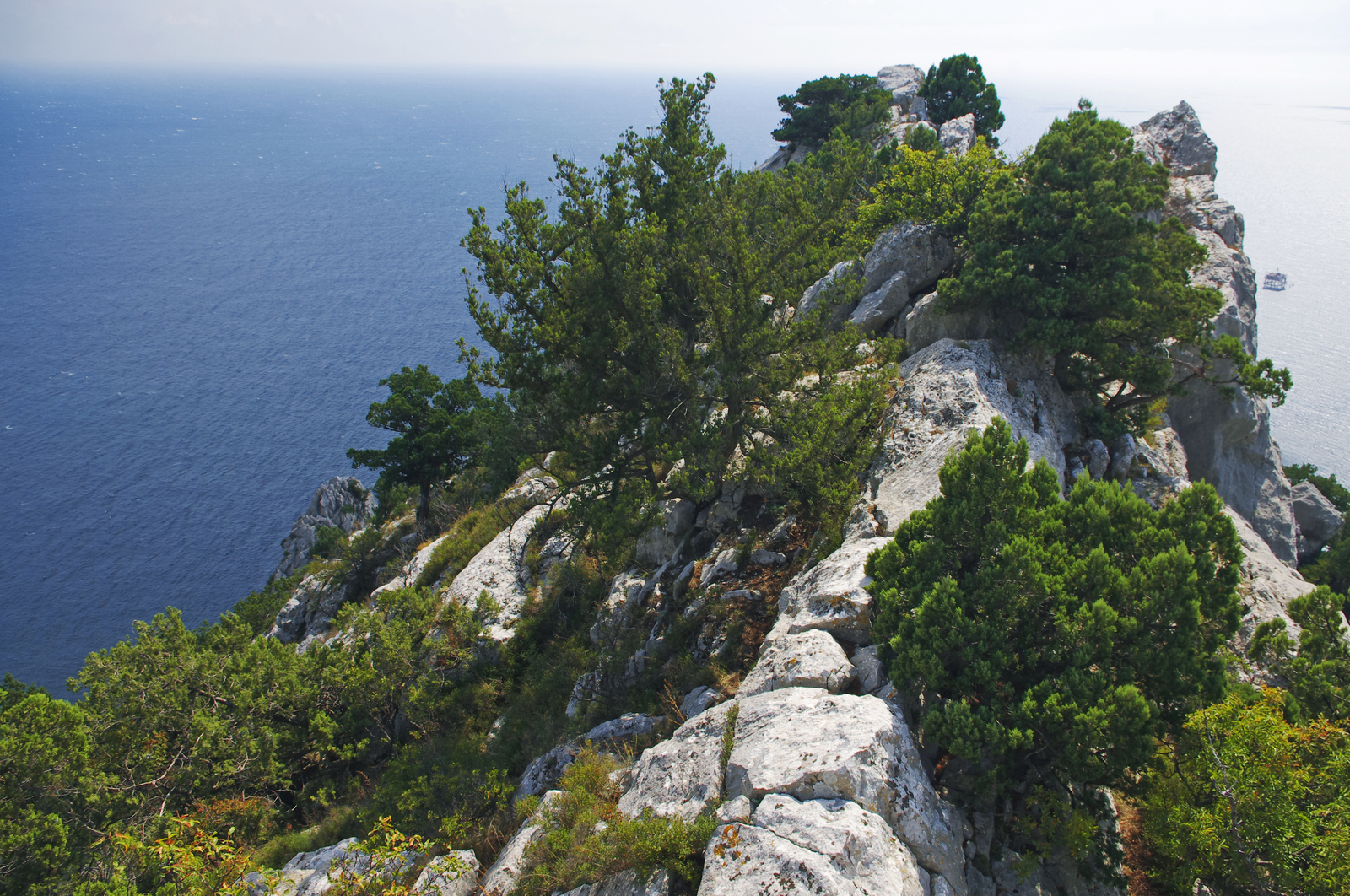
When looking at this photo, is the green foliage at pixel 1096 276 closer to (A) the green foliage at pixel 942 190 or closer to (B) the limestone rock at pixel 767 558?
(A) the green foliage at pixel 942 190

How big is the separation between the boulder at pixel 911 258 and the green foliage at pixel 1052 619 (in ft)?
45.9

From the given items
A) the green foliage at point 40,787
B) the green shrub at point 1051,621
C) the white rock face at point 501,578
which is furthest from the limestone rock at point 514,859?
the green foliage at point 40,787

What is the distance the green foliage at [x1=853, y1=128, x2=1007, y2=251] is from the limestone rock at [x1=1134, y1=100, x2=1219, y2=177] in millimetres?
16626

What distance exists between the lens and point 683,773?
10734mm

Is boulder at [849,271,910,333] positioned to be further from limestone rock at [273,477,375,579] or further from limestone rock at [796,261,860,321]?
limestone rock at [273,477,375,579]

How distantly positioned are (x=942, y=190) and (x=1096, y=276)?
6806 mm

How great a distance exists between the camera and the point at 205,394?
318 feet

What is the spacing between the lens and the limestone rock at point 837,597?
1219 centimetres

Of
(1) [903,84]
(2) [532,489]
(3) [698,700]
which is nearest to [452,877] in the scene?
(3) [698,700]

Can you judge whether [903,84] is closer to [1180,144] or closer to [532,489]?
[1180,144]

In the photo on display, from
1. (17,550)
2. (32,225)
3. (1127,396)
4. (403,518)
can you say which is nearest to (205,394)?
(17,550)


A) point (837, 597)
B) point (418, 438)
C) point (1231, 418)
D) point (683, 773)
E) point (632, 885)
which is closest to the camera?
point (632, 885)

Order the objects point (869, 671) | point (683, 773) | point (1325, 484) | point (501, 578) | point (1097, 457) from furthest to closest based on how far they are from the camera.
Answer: point (1325, 484)
point (501, 578)
point (1097, 457)
point (869, 671)
point (683, 773)

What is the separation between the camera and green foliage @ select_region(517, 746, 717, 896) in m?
9.12
